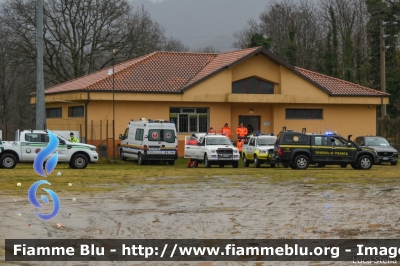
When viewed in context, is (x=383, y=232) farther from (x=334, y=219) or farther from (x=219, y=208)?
(x=219, y=208)

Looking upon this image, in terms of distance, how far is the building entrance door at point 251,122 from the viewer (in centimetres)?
5109

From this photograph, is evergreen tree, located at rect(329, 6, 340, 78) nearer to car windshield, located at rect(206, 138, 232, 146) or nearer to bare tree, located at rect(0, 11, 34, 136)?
bare tree, located at rect(0, 11, 34, 136)

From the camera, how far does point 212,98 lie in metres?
48.5

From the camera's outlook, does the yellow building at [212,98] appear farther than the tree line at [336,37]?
No

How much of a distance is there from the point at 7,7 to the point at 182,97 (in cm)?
2343

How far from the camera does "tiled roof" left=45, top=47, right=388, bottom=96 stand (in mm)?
47688

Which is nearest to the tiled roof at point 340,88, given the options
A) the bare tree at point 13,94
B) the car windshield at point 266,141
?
the car windshield at point 266,141

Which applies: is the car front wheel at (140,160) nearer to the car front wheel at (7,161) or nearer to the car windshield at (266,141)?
the car windshield at (266,141)

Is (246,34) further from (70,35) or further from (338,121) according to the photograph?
(338,121)

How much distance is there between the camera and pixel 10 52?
65.2 m

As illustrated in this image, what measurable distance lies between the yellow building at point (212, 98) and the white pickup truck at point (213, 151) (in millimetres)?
7649

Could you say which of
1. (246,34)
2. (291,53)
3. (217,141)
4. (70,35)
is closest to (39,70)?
(217,141)

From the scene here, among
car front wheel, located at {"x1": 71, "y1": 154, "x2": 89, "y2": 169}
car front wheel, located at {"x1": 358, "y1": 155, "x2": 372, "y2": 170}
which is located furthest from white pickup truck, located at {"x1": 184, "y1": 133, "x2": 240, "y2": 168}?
car front wheel, located at {"x1": 71, "y1": 154, "x2": 89, "y2": 169}

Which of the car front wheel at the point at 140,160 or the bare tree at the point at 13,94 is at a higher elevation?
the bare tree at the point at 13,94
